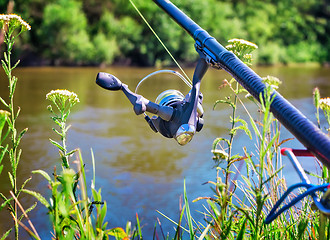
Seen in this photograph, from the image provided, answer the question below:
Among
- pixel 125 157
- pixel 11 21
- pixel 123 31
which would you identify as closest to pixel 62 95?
pixel 11 21

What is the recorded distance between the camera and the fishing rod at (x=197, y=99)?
0.81 metres

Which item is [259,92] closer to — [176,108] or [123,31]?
[176,108]

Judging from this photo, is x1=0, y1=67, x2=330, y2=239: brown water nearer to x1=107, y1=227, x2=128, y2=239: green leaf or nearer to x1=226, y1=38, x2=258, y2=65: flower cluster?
x1=226, y1=38, x2=258, y2=65: flower cluster

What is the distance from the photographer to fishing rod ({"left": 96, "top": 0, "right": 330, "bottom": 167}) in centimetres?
81

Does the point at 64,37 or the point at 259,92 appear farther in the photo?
the point at 64,37

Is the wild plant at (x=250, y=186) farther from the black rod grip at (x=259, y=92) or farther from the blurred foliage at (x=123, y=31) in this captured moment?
the blurred foliage at (x=123, y=31)

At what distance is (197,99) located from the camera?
1.09 m

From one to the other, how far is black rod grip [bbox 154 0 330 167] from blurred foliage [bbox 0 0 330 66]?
11089mm

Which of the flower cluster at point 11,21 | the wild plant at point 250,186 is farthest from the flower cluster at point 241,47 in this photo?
the flower cluster at point 11,21

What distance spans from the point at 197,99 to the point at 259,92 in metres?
0.24

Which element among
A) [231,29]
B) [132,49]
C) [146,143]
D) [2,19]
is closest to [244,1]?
Answer: [231,29]

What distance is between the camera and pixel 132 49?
1326 cm

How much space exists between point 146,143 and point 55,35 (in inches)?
340

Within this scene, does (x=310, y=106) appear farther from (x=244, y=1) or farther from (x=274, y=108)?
(x=244, y=1)
